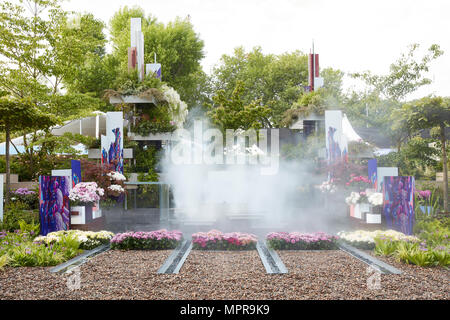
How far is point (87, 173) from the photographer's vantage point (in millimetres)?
9398

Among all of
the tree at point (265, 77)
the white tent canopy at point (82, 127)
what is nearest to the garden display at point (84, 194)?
the white tent canopy at point (82, 127)

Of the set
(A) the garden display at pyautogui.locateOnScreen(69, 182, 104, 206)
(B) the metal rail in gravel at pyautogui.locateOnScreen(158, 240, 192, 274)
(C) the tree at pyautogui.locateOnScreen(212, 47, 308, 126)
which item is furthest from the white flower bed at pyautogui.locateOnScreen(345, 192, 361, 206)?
(C) the tree at pyautogui.locateOnScreen(212, 47, 308, 126)

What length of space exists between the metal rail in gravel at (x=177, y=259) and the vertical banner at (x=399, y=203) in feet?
14.4

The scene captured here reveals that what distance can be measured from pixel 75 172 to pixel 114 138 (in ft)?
7.87

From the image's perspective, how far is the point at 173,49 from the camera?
26188 mm

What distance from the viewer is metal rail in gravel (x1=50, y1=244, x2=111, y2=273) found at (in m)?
5.51

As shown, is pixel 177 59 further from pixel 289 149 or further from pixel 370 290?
pixel 370 290

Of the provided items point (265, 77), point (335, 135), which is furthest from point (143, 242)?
point (265, 77)

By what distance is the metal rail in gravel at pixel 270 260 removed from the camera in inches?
212

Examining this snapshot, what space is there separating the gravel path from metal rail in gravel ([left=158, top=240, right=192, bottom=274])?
10cm

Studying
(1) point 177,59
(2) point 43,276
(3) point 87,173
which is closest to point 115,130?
(3) point 87,173

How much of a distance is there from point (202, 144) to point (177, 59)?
13.6 m

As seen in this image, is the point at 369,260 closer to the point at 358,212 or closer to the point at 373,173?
the point at 358,212

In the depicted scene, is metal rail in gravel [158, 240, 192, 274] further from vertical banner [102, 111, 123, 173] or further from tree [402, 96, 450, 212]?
tree [402, 96, 450, 212]
